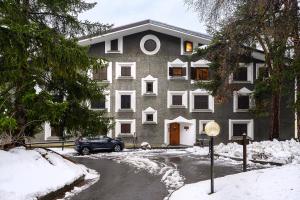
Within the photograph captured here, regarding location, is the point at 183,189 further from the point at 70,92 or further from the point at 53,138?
the point at 53,138

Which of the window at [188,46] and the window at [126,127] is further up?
the window at [188,46]

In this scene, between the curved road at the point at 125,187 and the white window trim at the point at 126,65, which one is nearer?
the curved road at the point at 125,187

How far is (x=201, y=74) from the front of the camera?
147ft

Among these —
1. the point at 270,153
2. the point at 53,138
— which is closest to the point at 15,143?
the point at 270,153

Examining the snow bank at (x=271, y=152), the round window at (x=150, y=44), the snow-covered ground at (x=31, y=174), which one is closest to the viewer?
the snow-covered ground at (x=31, y=174)

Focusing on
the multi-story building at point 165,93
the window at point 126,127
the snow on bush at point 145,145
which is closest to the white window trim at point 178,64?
the multi-story building at point 165,93

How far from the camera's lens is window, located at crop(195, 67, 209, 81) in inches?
1757

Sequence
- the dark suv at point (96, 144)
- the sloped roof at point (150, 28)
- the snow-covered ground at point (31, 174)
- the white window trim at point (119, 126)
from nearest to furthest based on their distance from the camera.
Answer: the snow-covered ground at point (31, 174) → the dark suv at point (96, 144) → the sloped roof at point (150, 28) → the white window trim at point (119, 126)

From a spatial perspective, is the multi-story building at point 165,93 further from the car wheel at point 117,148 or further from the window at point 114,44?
the car wheel at point 117,148

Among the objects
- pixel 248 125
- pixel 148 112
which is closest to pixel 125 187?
pixel 148 112

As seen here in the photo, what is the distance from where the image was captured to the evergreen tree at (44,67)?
12.1 meters

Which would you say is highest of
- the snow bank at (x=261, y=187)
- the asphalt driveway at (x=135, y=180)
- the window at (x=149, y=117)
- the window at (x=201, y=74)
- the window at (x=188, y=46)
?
the window at (x=188, y=46)

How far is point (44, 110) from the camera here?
1711 cm

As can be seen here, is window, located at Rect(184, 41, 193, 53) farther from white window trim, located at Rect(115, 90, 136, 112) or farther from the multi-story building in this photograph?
white window trim, located at Rect(115, 90, 136, 112)
